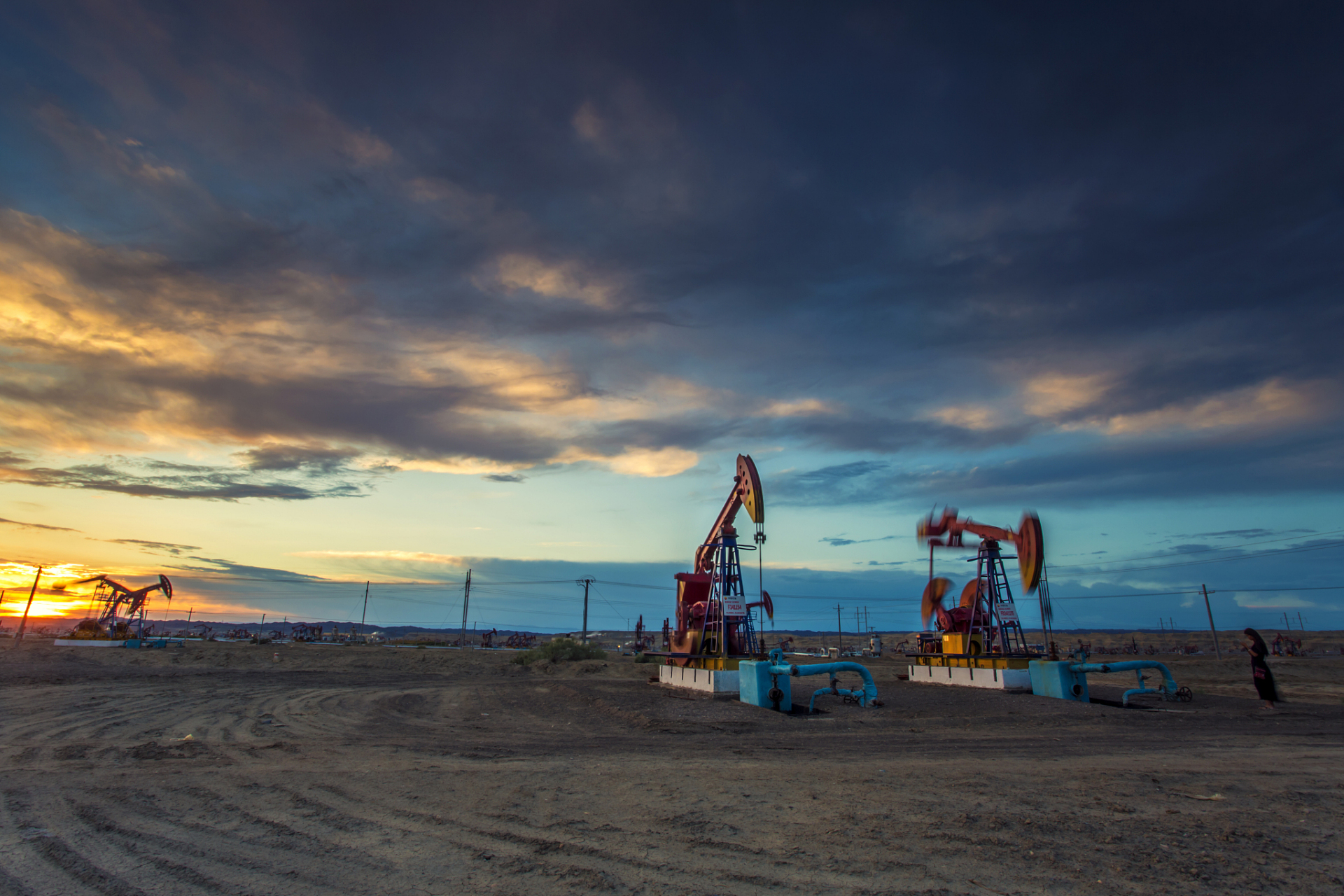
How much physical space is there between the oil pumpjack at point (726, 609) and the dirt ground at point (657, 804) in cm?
671

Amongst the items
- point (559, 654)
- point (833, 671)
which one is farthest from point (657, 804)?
point (559, 654)

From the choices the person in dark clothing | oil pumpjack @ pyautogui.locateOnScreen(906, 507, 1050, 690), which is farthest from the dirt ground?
oil pumpjack @ pyautogui.locateOnScreen(906, 507, 1050, 690)

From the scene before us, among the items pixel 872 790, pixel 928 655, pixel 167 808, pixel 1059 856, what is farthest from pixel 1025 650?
pixel 167 808

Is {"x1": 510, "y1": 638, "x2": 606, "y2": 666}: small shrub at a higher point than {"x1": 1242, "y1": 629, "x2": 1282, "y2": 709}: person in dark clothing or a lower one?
lower

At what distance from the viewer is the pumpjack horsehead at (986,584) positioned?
26391 mm

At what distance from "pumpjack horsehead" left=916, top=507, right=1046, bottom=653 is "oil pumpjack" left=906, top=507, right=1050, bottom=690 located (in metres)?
0.03

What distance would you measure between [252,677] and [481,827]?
93.5ft

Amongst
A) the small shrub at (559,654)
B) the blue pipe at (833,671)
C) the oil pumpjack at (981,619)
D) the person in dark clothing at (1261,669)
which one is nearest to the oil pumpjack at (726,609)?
the blue pipe at (833,671)

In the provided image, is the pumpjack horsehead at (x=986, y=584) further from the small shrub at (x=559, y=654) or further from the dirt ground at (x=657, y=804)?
the small shrub at (x=559, y=654)

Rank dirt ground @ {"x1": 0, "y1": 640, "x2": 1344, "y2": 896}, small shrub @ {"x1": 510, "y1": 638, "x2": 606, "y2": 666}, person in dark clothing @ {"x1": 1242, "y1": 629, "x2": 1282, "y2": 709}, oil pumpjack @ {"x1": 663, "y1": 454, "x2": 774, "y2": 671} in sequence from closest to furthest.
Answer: dirt ground @ {"x1": 0, "y1": 640, "x2": 1344, "y2": 896}, person in dark clothing @ {"x1": 1242, "y1": 629, "x2": 1282, "y2": 709}, oil pumpjack @ {"x1": 663, "y1": 454, "x2": 774, "y2": 671}, small shrub @ {"x1": 510, "y1": 638, "x2": 606, "y2": 666}

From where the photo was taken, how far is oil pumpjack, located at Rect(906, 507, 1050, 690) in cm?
2528

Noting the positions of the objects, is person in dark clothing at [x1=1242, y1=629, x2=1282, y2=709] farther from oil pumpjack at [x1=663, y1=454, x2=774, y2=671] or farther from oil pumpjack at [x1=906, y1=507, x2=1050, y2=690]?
oil pumpjack at [x1=663, y1=454, x2=774, y2=671]

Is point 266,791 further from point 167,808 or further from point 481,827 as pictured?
point 481,827

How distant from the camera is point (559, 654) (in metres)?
44.8
